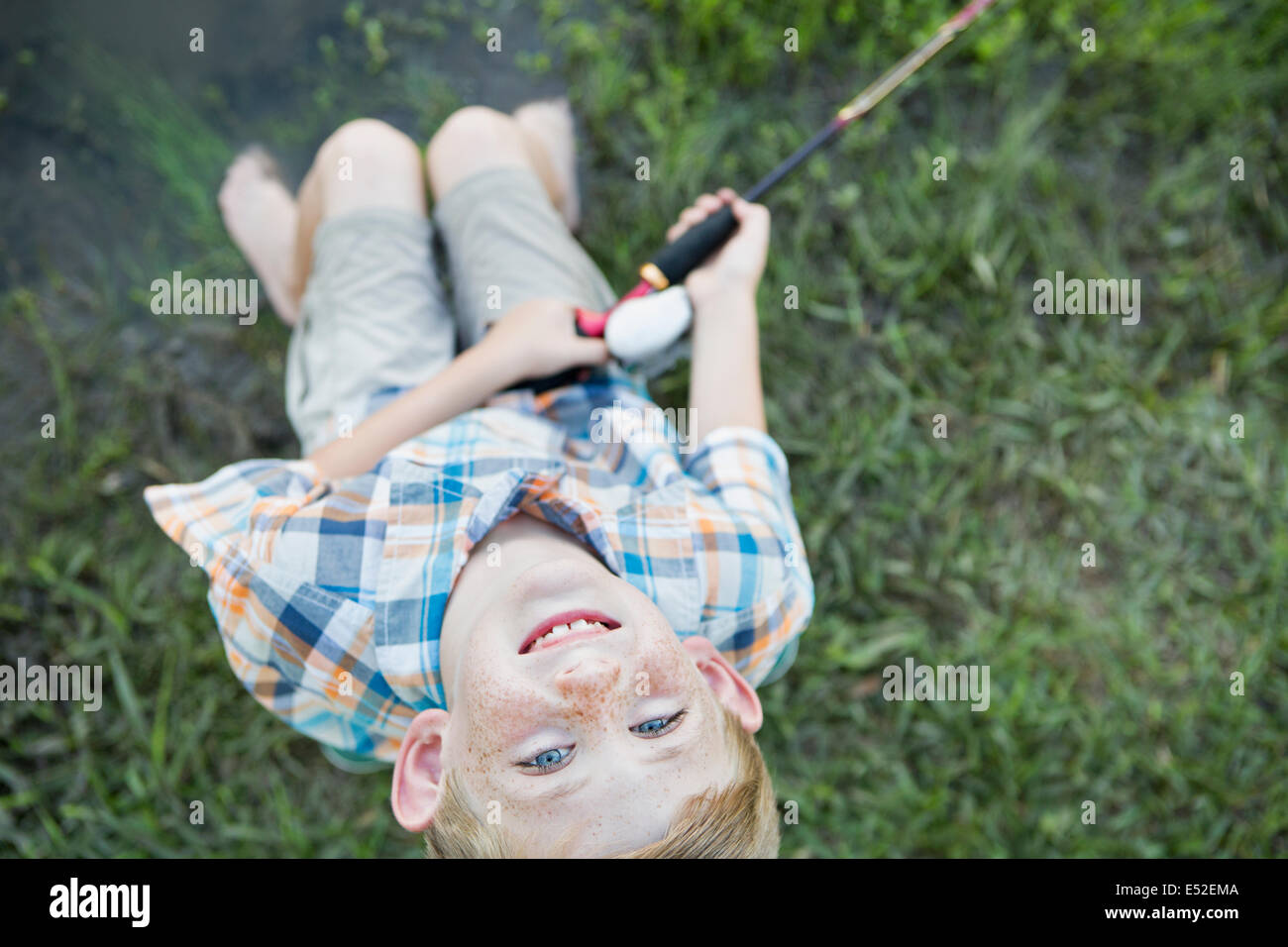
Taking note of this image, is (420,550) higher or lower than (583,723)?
higher

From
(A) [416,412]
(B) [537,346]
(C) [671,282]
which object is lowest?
(A) [416,412]

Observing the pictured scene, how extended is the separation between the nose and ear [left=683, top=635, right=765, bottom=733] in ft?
0.77

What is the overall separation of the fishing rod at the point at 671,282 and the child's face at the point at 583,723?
0.57 metres

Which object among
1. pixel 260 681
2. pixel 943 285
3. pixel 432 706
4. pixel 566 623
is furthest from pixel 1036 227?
pixel 260 681

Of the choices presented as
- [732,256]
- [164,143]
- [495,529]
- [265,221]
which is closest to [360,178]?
[265,221]

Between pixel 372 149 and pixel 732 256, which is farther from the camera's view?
pixel 372 149

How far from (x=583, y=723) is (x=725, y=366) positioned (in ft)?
2.49

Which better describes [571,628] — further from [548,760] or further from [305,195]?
[305,195]

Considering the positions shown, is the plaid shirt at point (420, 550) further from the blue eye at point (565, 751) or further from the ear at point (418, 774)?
the blue eye at point (565, 751)

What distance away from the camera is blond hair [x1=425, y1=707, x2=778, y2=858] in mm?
1106

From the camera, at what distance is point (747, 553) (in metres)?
1.40
